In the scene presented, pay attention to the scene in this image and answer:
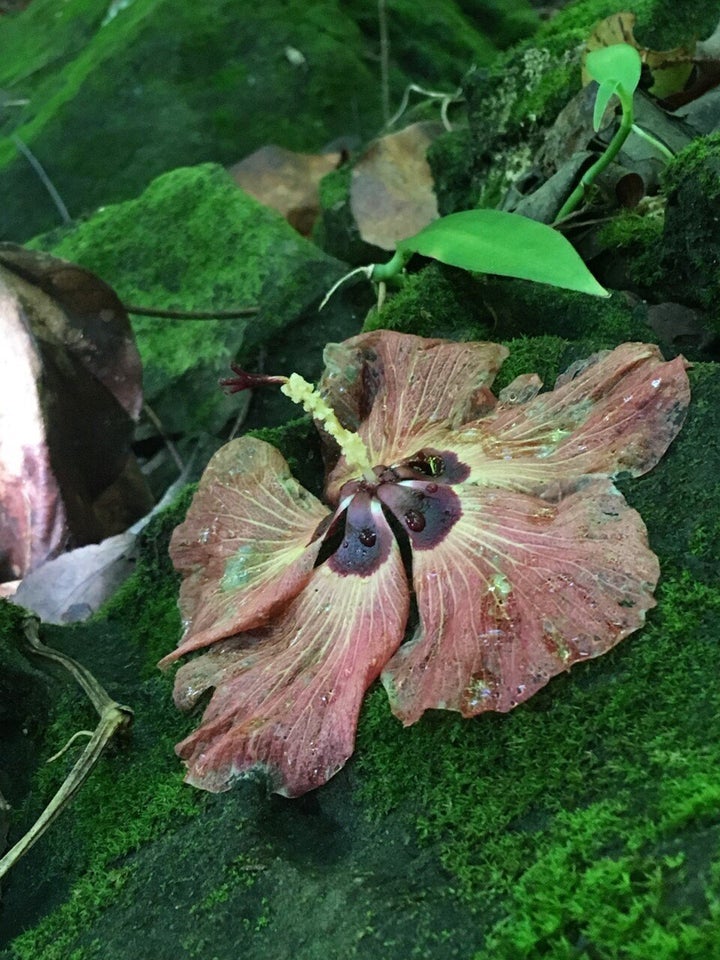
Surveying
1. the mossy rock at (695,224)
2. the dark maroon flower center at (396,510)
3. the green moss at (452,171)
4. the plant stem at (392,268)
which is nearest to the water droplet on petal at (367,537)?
the dark maroon flower center at (396,510)

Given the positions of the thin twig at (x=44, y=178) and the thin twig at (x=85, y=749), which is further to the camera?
the thin twig at (x=44, y=178)

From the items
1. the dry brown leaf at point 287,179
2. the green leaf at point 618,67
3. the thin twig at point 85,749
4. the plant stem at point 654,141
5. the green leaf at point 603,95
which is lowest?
the dry brown leaf at point 287,179

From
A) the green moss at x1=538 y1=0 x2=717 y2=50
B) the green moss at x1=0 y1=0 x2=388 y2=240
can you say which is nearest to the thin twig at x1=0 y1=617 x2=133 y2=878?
the green moss at x1=538 y1=0 x2=717 y2=50

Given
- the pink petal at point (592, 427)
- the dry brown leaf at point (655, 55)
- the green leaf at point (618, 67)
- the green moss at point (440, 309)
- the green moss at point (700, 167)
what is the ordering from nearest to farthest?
the pink petal at point (592, 427), the green moss at point (700, 167), the green leaf at point (618, 67), the green moss at point (440, 309), the dry brown leaf at point (655, 55)

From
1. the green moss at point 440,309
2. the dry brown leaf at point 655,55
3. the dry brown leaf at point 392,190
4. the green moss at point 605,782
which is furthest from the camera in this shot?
the dry brown leaf at point 392,190

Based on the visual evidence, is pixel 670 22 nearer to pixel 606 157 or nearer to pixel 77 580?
pixel 606 157

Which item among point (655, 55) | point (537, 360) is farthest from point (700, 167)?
point (655, 55)

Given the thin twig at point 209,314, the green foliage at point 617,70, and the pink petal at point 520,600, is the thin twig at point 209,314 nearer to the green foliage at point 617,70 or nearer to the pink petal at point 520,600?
the green foliage at point 617,70

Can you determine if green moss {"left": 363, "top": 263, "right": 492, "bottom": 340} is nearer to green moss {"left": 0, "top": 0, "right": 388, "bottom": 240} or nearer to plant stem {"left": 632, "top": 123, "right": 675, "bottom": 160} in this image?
plant stem {"left": 632, "top": 123, "right": 675, "bottom": 160}
